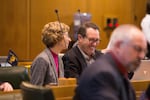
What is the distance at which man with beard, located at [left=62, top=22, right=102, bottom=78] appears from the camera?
3127 millimetres

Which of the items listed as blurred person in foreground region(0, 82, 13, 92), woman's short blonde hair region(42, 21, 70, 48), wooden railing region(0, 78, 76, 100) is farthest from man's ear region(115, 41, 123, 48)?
woman's short blonde hair region(42, 21, 70, 48)

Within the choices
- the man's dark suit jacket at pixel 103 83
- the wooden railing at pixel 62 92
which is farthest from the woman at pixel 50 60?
the man's dark suit jacket at pixel 103 83

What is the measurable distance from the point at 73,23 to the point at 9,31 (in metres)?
1.19

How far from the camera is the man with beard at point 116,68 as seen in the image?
1686 millimetres

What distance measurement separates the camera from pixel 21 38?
6012 mm

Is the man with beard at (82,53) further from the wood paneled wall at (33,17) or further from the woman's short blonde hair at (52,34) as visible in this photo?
the wood paneled wall at (33,17)

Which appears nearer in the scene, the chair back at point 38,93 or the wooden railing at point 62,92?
the chair back at point 38,93

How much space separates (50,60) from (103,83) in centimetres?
152

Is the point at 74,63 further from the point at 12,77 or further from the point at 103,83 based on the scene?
the point at 103,83


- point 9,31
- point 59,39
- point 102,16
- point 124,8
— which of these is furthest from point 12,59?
point 124,8

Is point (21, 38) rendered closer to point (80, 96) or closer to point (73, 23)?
point (73, 23)

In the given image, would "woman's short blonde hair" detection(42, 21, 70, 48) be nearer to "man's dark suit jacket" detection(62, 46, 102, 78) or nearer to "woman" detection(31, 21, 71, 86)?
"woman" detection(31, 21, 71, 86)

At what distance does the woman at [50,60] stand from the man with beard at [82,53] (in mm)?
102

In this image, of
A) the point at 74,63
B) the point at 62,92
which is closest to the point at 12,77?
the point at 74,63
